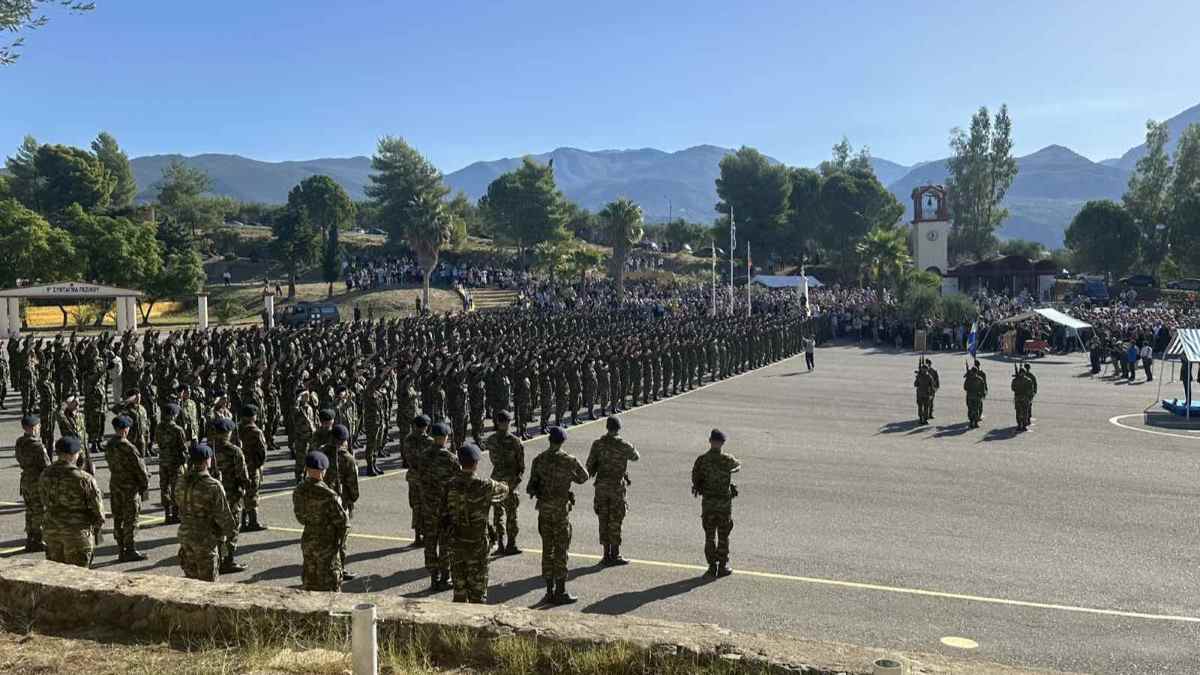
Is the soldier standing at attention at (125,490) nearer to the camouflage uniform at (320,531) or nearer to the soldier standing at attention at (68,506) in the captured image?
the soldier standing at attention at (68,506)

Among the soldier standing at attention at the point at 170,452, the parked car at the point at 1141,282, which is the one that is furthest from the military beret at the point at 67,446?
the parked car at the point at 1141,282

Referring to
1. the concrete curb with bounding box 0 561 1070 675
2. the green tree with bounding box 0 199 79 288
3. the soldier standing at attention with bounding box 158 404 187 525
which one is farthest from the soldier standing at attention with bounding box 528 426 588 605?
the green tree with bounding box 0 199 79 288

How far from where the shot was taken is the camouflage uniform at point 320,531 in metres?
7.57

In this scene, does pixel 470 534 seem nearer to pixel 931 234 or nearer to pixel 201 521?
pixel 201 521

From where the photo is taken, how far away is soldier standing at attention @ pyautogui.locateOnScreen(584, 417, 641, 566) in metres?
9.66

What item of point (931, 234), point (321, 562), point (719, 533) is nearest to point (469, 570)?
point (321, 562)

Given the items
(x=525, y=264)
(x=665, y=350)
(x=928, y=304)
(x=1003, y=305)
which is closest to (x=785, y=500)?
(x=665, y=350)

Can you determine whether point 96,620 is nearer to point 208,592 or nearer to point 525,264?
point 208,592

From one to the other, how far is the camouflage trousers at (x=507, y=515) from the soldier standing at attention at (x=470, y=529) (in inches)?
72.4

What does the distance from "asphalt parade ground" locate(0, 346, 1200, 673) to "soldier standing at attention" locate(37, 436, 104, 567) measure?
46.8 inches

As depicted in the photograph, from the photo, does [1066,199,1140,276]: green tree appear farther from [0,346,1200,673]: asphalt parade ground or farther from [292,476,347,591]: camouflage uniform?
[292,476,347,591]: camouflage uniform

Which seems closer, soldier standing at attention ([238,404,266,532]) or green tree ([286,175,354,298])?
soldier standing at attention ([238,404,266,532])

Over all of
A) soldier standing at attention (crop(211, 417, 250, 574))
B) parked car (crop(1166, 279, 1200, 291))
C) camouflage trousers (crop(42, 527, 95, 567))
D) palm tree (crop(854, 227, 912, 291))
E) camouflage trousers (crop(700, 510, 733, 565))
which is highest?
palm tree (crop(854, 227, 912, 291))

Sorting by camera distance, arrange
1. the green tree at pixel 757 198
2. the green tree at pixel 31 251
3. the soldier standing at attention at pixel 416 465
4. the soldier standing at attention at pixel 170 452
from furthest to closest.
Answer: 1. the green tree at pixel 757 198
2. the green tree at pixel 31 251
3. the soldier standing at attention at pixel 170 452
4. the soldier standing at attention at pixel 416 465
